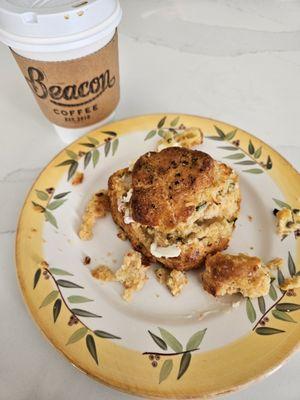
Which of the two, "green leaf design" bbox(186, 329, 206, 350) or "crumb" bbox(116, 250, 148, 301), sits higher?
"crumb" bbox(116, 250, 148, 301)

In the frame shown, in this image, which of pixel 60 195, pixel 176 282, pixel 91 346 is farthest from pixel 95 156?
pixel 91 346

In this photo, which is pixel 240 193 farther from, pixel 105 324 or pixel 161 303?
pixel 105 324

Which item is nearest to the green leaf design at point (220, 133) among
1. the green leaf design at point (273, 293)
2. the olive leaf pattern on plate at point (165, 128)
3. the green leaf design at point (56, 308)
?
the olive leaf pattern on plate at point (165, 128)

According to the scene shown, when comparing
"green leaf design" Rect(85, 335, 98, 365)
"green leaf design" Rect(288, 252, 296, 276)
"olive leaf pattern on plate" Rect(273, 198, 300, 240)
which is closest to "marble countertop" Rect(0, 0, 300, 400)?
"green leaf design" Rect(85, 335, 98, 365)

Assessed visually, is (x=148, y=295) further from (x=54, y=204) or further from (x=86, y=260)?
(x=54, y=204)

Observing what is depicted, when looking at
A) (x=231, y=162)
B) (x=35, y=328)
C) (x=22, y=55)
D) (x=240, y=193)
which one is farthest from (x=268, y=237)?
(x=22, y=55)

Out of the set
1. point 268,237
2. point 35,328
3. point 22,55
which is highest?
point 22,55

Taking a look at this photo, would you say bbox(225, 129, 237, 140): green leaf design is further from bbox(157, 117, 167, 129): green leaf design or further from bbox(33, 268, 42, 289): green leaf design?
bbox(33, 268, 42, 289): green leaf design

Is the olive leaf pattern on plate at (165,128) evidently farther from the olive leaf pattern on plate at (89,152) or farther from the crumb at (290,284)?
the crumb at (290,284)

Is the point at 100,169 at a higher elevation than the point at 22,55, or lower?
lower
